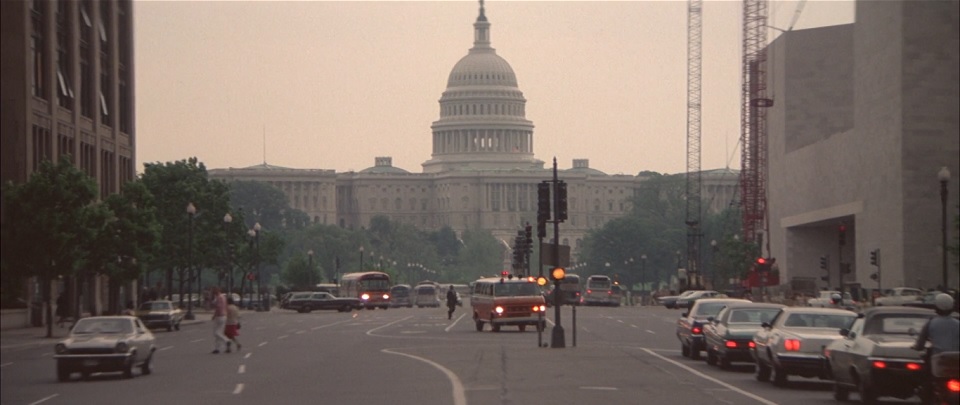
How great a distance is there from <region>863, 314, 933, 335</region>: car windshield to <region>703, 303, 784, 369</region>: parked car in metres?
9.25

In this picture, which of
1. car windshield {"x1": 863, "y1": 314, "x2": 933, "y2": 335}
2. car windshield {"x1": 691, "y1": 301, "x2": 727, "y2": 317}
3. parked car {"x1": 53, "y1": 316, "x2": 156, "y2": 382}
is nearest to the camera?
car windshield {"x1": 863, "y1": 314, "x2": 933, "y2": 335}

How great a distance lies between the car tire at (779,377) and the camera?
85.5 feet

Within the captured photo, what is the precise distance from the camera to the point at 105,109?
83.0 metres

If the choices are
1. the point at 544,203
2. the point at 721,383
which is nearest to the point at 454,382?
the point at 721,383

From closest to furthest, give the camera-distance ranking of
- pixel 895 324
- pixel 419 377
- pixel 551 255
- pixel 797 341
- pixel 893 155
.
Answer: pixel 895 324 → pixel 797 341 → pixel 419 377 → pixel 551 255 → pixel 893 155

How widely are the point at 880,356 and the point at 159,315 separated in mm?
48513

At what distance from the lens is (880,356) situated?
65.9ft

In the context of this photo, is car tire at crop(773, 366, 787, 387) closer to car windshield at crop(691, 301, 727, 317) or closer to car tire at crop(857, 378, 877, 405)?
car tire at crop(857, 378, 877, 405)

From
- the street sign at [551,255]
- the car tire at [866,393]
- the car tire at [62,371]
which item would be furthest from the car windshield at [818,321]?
the street sign at [551,255]

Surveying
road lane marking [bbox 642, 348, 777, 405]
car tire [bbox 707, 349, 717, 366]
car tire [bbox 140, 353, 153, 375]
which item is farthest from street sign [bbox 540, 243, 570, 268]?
car tire [bbox 140, 353, 153, 375]

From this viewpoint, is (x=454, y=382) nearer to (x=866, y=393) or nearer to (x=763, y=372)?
(x=763, y=372)

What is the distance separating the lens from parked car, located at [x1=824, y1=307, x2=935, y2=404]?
1992cm

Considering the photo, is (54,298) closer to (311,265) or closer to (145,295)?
(145,295)

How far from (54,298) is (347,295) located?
50584 millimetres
